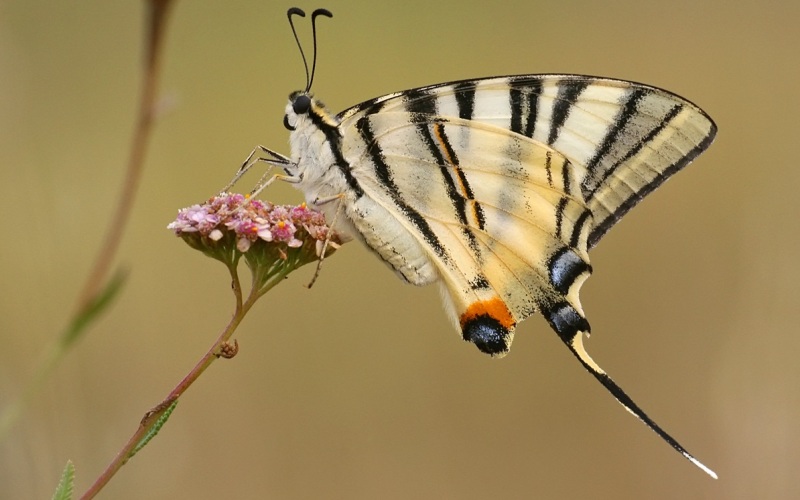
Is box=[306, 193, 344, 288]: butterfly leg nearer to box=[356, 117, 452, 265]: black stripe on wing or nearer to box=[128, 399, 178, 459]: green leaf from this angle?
box=[356, 117, 452, 265]: black stripe on wing

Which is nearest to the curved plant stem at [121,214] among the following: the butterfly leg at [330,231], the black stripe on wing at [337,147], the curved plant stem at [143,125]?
the curved plant stem at [143,125]

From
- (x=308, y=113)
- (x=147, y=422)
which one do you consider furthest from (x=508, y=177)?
(x=147, y=422)

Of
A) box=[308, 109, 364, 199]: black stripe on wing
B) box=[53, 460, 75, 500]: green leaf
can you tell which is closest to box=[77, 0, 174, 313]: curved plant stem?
box=[53, 460, 75, 500]: green leaf

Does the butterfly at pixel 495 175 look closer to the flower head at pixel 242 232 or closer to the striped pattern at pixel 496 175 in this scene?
the striped pattern at pixel 496 175

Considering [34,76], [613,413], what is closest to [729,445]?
[613,413]

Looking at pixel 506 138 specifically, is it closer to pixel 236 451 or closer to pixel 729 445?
pixel 729 445

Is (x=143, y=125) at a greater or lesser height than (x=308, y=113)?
lesser

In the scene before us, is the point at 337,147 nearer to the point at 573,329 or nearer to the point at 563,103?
the point at 563,103
